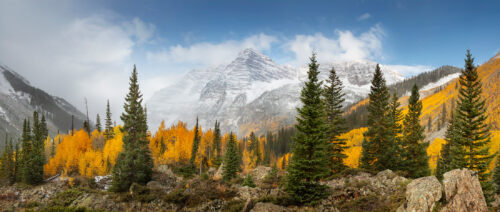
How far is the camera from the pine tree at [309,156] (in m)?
18.1

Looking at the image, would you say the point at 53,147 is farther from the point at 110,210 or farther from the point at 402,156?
the point at 402,156

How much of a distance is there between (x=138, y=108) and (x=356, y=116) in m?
155

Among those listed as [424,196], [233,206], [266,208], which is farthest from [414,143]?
[233,206]

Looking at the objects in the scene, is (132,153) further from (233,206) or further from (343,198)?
(343,198)

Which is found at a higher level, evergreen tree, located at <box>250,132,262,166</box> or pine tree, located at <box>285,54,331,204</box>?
pine tree, located at <box>285,54,331,204</box>

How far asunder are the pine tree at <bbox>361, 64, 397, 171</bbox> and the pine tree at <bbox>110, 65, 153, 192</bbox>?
3182cm

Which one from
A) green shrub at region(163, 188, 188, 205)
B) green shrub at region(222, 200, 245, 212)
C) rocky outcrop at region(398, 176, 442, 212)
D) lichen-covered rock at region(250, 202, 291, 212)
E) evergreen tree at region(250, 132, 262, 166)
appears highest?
rocky outcrop at region(398, 176, 442, 212)

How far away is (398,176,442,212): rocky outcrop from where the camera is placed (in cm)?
1075

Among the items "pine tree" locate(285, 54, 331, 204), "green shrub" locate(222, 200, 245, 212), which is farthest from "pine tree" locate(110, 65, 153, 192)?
"pine tree" locate(285, 54, 331, 204)

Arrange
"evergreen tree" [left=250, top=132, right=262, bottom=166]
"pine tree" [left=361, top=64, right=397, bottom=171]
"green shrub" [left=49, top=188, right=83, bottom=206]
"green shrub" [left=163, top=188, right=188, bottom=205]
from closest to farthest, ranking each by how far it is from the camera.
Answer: "green shrub" [left=163, top=188, right=188, bottom=205] → "green shrub" [left=49, top=188, right=83, bottom=206] → "pine tree" [left=361, top=64, right=397, bottom=171] → "evergreen tree" [left=250, top=132, right=262, bottom=166]

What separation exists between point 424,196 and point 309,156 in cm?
895

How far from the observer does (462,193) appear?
36.6 ft

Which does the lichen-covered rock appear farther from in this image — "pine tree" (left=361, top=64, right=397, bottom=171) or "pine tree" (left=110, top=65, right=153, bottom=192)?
"pine tree" (left=110, top=65, right=153, bottom=192)

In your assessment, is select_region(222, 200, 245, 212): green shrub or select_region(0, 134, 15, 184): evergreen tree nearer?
select_region(222, 200, 245, 212): green shrub
